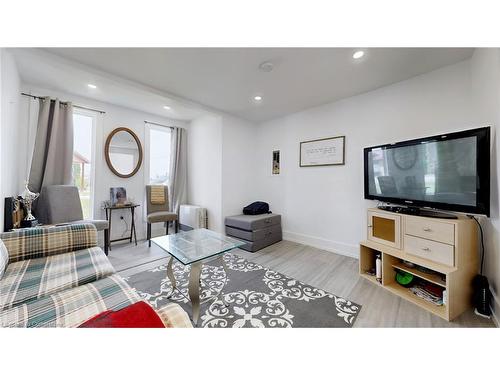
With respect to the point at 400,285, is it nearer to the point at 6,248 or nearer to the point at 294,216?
the point at 294,216

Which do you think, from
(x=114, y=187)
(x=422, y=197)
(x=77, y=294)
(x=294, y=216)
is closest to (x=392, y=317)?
(x=422, y=197)

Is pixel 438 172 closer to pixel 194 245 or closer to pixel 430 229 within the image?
pixel 430 229

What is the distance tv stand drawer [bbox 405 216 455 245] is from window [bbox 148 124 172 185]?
3906 millimetres

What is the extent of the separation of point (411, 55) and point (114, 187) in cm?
433

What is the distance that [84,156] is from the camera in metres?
2.94

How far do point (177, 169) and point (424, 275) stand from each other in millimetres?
3961

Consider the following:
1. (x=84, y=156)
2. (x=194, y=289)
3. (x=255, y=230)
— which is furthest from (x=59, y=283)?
(x=84, y=156)

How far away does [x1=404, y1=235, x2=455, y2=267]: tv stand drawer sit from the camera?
145cm

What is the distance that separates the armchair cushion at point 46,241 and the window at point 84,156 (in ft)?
5.31

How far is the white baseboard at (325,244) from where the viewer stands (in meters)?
2.61

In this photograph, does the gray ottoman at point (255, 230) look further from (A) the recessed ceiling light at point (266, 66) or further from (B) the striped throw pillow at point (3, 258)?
(B) the striped throw pillow at point (3, 258)

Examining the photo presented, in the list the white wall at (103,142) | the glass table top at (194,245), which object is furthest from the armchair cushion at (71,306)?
the white wall at (103,142)

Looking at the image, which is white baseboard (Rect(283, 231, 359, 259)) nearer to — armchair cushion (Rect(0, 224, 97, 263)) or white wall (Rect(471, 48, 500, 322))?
white wall (Rect(471, 48, 500, 322))

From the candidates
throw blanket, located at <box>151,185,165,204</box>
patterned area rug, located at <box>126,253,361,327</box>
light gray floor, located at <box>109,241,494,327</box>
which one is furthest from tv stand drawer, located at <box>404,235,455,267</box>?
throw blanket, located at <box>151,185,165,204</box>
